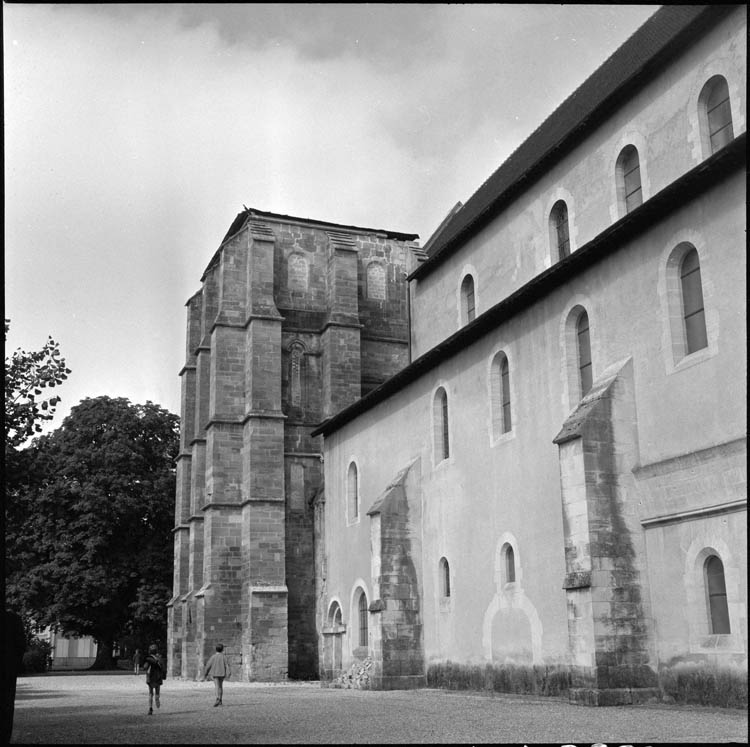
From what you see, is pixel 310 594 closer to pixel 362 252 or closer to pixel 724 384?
pixel 362 252

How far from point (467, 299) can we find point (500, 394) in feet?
23.2

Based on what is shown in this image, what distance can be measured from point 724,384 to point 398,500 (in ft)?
35.9

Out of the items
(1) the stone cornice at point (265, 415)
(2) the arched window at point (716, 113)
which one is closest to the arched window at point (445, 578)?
(2) the arched window at point (716, 113)

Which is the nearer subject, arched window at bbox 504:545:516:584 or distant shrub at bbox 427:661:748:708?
distant shrub at bbox 427:661:748:708

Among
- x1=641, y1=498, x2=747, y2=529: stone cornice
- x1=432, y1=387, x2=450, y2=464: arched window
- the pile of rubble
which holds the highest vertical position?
x1=432, y1=387, x2=450, y2=464: arched window

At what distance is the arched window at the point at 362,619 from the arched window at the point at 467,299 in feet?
26.5

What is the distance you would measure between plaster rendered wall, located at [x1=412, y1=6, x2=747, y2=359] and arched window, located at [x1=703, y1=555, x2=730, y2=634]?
24.4 ft

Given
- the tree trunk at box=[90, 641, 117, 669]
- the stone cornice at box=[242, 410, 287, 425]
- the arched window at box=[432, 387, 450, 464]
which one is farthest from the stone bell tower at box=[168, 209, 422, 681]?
the tree trunk at box=[90, 641, 117, 669]

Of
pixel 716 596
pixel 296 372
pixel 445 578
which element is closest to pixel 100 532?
pixel 296 372

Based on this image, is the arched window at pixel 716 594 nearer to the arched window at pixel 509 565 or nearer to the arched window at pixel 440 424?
the arched window at pixel 509 565

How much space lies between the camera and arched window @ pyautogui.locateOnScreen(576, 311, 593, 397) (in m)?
17.6

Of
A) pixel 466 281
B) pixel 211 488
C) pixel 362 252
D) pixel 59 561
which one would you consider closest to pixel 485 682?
pixel 466 281

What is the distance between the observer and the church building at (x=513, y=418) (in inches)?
576

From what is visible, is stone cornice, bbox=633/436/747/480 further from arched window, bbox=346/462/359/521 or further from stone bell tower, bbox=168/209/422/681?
stone bell tower, bbox=168/209/422/681
